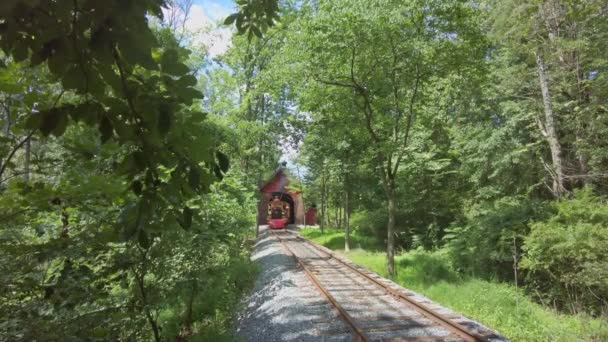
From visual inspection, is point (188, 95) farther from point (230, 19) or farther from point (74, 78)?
point (230, 19)

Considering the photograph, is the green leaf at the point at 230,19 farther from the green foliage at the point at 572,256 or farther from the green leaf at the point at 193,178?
the green foliage at the point at 572,256

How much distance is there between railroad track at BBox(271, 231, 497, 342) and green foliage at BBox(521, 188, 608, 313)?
3958 mm

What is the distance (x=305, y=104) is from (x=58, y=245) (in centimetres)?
1048

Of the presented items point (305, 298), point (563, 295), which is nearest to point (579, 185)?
point (563, 295)

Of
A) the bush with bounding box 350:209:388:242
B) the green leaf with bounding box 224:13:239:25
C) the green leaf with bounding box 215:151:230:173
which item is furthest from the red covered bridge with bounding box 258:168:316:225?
the green leaf with bounding box 215:151:230:173

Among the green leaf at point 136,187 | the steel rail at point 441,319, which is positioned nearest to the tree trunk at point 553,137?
the steel rail at point 441,319

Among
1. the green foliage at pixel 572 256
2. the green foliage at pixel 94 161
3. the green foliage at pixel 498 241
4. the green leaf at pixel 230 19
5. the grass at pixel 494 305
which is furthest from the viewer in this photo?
the green foliage at pixel 498 241

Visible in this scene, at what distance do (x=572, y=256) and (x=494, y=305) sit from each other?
2.54 metres

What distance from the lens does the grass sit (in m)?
6.47

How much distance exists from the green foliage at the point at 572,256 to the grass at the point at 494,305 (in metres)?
0.72

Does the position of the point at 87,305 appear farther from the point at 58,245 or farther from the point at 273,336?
the point at 273,336

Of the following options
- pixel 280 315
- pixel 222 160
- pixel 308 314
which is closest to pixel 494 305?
pixel 308 314

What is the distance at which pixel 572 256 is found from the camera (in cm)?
887

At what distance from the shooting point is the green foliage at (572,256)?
8.55 m
